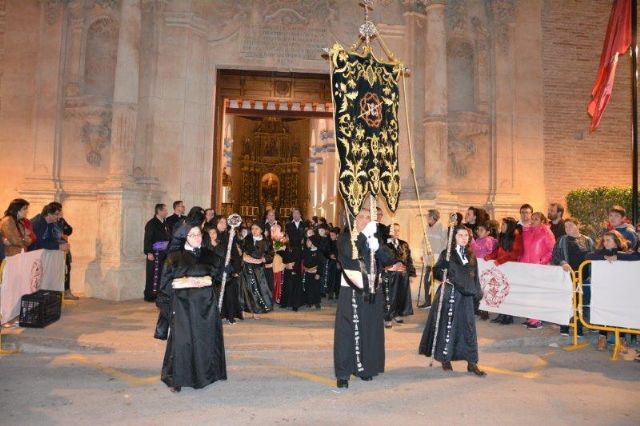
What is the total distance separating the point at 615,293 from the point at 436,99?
6.11 m

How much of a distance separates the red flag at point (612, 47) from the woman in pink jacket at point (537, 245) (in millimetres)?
3808

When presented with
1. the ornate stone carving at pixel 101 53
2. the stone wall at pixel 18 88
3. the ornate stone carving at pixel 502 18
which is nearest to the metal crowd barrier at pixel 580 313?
the ornate stone carving at pixel 502 18

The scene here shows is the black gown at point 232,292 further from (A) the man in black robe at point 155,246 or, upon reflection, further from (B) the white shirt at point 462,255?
(B) the white shirt at point 462,255

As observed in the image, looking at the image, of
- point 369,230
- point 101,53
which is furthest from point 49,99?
point 369,230

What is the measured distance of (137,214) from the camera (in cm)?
1080

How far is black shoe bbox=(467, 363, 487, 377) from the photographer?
595cm

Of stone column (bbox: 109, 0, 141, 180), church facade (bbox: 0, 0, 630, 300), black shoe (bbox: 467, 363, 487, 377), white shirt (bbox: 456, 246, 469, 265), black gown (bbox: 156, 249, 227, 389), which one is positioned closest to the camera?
black gown (bbox: 156, 249, 227, 389)

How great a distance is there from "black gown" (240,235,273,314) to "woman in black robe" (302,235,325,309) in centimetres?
92

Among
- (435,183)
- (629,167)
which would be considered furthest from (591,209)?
(435,183)

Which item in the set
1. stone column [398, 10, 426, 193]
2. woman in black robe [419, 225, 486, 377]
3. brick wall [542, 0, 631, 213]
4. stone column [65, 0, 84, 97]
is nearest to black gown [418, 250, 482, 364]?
woman in black robe [419, 225, 486, 377]

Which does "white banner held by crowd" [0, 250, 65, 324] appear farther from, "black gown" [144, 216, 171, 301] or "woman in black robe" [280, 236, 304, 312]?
"woman in black robe" [280, 236, 304, 312]

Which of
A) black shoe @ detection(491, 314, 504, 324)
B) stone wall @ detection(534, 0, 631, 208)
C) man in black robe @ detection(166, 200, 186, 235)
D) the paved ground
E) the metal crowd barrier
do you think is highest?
stone wall @ detection(534, 0, 631, 208)

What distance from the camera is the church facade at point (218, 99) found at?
1107 centimetres

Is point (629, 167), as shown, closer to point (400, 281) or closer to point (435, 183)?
point (435, 183)
